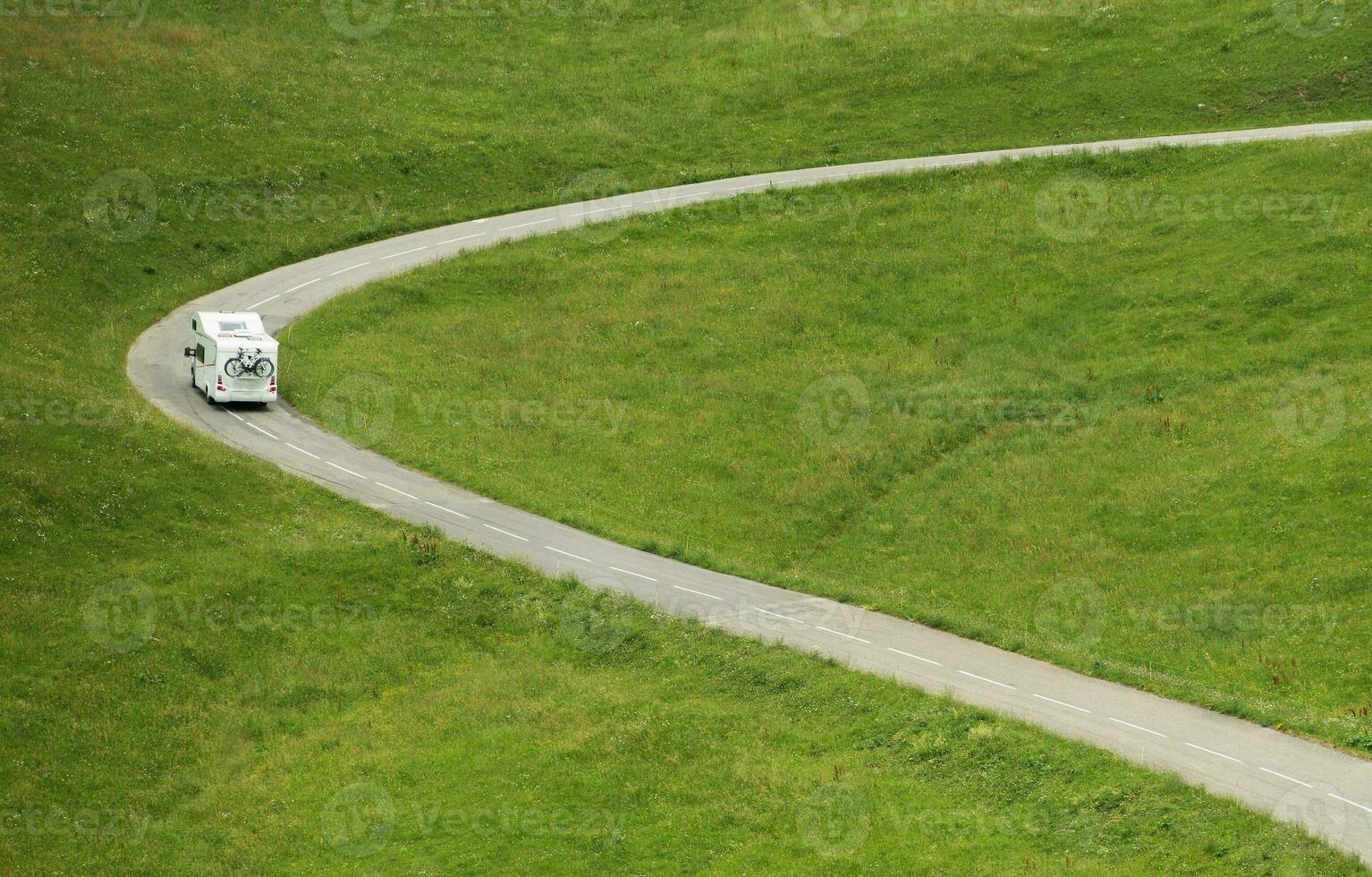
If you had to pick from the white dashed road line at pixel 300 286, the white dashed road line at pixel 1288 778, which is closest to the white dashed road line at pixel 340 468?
the white dashed road line at pixel 300 286

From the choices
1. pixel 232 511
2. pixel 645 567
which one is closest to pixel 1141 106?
pixel 645 567

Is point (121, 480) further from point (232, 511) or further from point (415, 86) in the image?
point (415, 86)

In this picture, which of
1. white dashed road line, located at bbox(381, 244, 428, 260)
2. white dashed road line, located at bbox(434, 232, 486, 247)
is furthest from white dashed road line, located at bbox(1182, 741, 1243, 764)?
white dashed road line, located at bbox(434, 232, 486, 247)
